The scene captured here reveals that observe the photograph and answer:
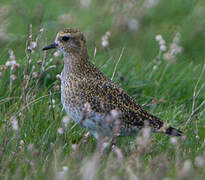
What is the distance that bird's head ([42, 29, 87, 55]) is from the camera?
6758mm

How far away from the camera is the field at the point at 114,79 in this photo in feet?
16.8

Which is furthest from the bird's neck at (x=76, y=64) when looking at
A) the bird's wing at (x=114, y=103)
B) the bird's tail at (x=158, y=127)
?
the bird's tail at (x=158, y=127)

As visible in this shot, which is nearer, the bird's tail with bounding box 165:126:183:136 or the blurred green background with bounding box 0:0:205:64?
the bird's tail with bounding box 165:126:183:136

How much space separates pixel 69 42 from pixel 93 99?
2.85ft

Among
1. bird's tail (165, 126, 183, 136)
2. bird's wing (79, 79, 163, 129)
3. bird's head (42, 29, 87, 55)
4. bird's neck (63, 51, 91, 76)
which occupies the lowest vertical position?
bird's tail (165, 126, 183, 136)

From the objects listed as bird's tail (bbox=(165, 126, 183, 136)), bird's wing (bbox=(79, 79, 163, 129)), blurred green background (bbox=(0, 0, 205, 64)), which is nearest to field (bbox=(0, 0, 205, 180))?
blurred green background (bbox=(0, 0, 205, 64))

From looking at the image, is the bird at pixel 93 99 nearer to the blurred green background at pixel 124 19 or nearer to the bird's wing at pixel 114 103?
the bird's wing at pixel 114 103

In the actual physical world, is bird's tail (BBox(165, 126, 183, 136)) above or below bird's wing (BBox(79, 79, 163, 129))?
below

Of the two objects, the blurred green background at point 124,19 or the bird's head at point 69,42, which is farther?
the blurred green background at point 124,19

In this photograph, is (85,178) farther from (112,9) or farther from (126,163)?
(112,9)

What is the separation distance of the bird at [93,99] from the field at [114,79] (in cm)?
18

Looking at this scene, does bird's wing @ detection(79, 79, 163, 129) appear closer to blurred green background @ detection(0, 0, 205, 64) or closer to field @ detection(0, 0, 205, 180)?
field @ detection(0, 0, 205, 180)

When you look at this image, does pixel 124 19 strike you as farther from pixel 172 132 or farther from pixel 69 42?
pixel 172 132

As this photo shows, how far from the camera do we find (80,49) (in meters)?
6.84
